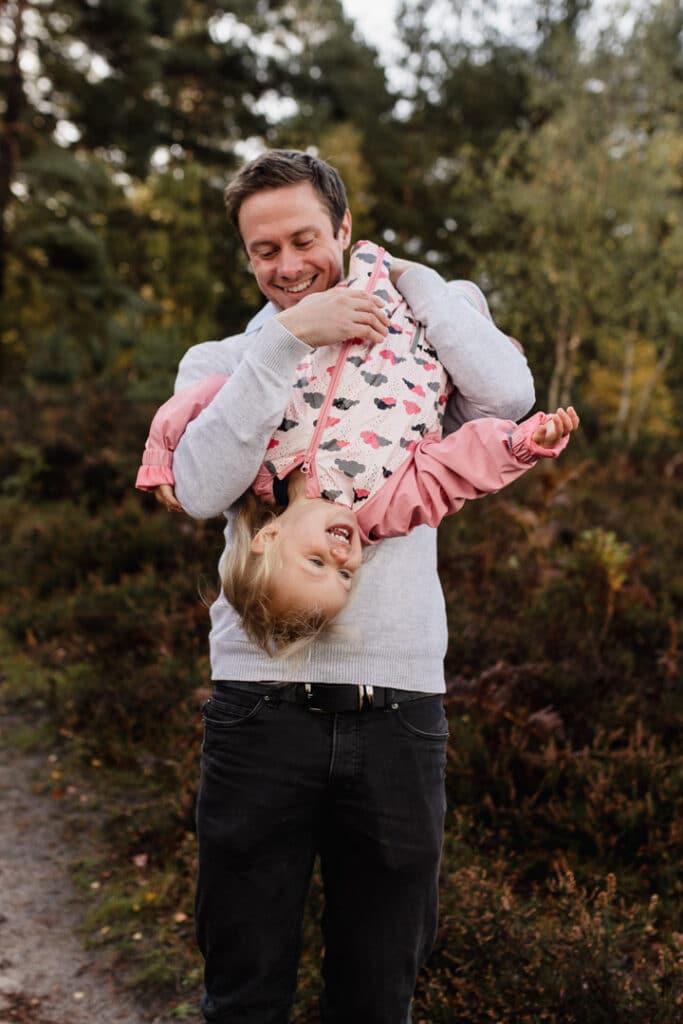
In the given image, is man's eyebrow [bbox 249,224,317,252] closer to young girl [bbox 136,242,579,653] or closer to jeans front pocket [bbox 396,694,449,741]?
young girl [bbox 136,242,579,653]

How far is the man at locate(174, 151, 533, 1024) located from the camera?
1916mm

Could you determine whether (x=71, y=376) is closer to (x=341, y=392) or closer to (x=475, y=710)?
(x=475, y=710)

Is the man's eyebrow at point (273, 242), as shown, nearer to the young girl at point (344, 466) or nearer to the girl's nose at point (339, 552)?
the young girl at point (344, 466)

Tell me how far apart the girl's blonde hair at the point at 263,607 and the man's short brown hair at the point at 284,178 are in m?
0.75

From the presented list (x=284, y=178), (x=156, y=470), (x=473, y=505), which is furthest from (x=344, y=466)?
(x=473, y=505)

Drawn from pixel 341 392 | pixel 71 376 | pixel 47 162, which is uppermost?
pixel 47 162

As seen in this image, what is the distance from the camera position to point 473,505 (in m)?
8.10

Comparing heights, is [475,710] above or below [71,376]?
below

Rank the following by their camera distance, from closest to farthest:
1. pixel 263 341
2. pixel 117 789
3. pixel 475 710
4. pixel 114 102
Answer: pixel 263 341
pixel 475 710
pixel 117 789
pixel 114 102

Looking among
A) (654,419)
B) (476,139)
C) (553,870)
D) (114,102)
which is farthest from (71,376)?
(654,419)

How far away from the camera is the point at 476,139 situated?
24.2 m

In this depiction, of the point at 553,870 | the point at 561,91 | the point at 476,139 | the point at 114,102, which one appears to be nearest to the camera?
the point at 553,870

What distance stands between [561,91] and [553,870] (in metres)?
19.6

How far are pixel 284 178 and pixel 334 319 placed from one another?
0.40 metres
